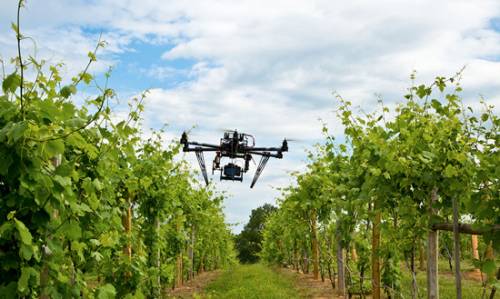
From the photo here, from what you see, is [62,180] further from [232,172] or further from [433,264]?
[232,172]

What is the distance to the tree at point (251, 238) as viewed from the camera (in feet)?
257

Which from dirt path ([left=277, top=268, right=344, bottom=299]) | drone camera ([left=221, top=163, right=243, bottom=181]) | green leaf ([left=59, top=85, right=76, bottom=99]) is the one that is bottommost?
dirt path ([left=277, top=268, right=344, bottom=299])

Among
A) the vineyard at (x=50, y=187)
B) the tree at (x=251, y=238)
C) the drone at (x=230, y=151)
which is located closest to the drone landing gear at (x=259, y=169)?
the drone at (x=230, y=151)

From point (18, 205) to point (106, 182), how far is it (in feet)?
4.43

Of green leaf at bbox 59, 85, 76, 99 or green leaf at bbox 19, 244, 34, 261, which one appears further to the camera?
green leaf at bbox 59, 85, 76, 99

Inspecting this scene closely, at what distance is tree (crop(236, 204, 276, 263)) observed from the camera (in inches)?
3086

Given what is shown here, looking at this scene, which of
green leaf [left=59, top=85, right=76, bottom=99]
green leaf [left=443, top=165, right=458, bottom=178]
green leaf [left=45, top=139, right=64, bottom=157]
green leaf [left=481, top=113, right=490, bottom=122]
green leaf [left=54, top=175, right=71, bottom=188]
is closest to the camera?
green leaf [left=45, top=139, right=64, bottom=157]

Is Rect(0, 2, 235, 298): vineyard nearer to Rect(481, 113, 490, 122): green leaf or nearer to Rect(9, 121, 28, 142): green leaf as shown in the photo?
Rect(9, 121, 28, 142): green leaf

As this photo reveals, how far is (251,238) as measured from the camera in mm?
83062

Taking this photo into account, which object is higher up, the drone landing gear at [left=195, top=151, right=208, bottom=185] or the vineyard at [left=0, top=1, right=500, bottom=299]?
the drone landing gear at [left=195, top=151, right=208, bottom=185]

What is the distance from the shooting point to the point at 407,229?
5.86 metres

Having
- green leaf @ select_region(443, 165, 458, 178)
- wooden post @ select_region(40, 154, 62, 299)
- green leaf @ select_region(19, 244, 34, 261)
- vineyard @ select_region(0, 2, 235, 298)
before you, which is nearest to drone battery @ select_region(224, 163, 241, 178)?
vineyard @ select_region(0, 2, 235, 298)

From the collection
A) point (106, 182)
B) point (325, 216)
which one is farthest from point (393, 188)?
point (325, 216)

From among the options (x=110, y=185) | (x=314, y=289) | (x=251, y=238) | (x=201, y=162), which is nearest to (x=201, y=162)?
(x=201, y=162)
